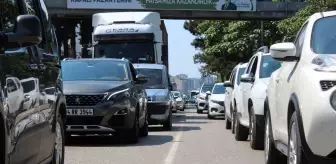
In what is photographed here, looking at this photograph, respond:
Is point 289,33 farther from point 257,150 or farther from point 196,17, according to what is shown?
point 196,17

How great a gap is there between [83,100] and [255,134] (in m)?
3.08

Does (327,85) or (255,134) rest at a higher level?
(327,85)

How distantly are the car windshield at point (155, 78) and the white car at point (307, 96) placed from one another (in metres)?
11.2

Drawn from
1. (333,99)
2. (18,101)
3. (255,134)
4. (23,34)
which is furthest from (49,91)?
(255,134)

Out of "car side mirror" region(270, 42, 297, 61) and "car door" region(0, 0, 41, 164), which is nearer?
"car door" region(0, 0, 41, 164)

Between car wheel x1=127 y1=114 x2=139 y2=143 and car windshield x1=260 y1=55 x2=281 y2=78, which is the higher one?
car windshield x1=260 y1=55 x2=281 y2=78

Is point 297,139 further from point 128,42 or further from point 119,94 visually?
point 128,42

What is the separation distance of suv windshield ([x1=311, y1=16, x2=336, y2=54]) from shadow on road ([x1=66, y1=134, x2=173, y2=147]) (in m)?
6.65

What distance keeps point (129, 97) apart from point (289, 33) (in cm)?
1650

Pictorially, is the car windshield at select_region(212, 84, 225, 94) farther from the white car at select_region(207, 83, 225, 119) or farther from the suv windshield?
the suv windshield

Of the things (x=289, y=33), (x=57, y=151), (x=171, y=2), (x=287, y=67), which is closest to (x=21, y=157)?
(x=57, y=151)

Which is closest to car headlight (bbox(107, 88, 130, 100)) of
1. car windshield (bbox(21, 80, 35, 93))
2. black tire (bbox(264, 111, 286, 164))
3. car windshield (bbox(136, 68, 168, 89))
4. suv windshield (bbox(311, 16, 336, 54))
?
black tire (bbox(264, 111, 286, 164))

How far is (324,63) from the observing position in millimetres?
6309

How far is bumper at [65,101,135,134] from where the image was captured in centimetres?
1277
